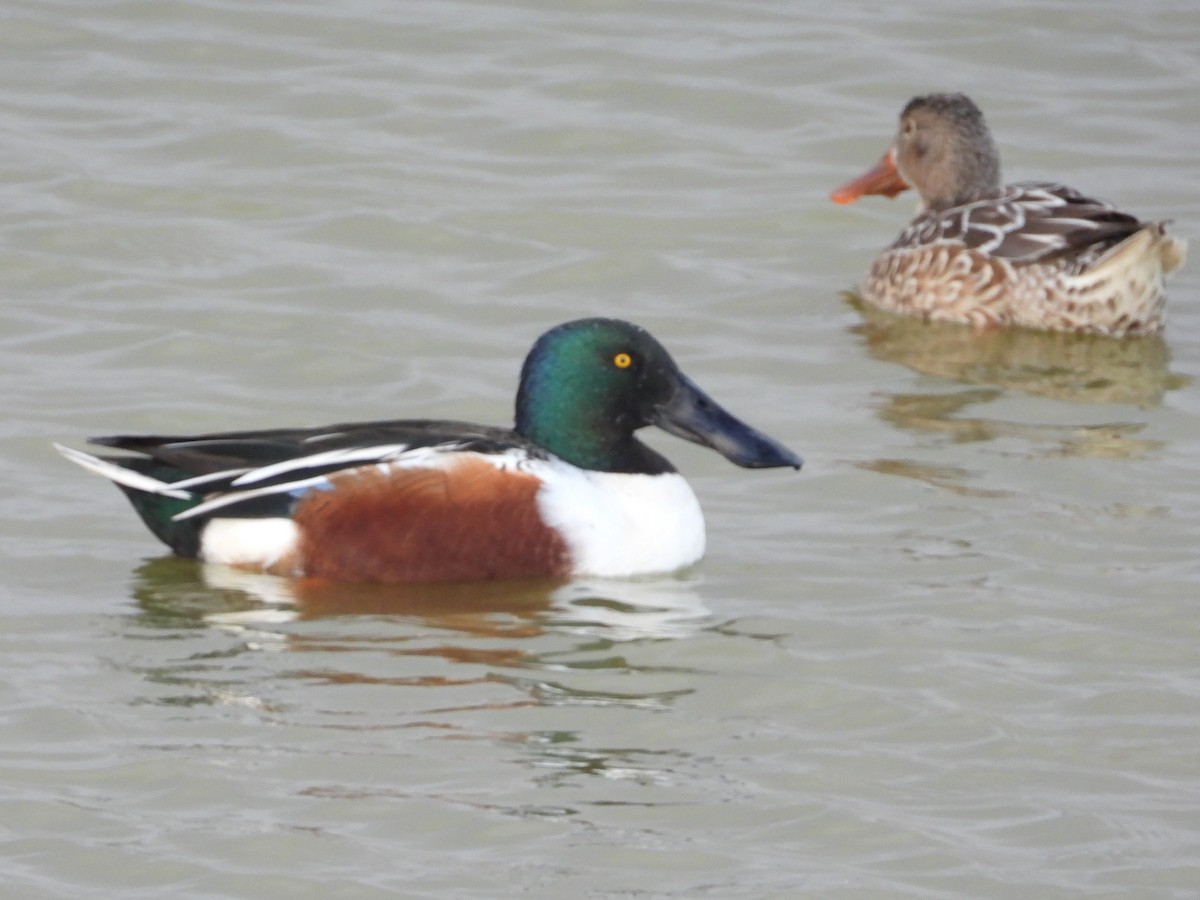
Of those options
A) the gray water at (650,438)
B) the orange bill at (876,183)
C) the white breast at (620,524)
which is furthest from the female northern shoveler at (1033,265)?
the white breast at (620,524)

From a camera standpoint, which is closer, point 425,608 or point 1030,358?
point 425,608

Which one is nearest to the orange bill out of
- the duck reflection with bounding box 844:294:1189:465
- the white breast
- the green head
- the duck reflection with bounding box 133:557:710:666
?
the duck reflection with bounding box 844:294:1189:465

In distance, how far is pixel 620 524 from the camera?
8086 millimetres

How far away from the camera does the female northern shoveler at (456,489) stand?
794 cm

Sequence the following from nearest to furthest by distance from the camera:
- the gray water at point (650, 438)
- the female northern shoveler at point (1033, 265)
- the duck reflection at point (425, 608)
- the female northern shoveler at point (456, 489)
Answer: the gray water at point (650, 438), the duck reflection at point (425, 608), the female northern shoveler at point (456, 489), the female northern shoveler at point (1033, 265)

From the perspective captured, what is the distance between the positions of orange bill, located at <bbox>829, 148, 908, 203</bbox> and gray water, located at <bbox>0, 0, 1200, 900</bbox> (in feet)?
0.76

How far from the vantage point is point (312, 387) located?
998cm

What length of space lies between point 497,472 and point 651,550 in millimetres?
541

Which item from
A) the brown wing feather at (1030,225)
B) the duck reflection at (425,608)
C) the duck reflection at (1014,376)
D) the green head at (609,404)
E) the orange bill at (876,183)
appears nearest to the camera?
the duck reflection at (425,608)

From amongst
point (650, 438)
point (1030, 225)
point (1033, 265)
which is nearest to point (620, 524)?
point (650, 438)

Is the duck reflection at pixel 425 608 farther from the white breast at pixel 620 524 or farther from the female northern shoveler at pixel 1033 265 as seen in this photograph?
the female northern shoveler at pixel 1033 265

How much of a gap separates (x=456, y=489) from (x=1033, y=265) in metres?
4.39

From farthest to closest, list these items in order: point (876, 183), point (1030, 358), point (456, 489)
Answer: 1. point (876, 183)
2. point (1030, 358)
3. point (456, 489)

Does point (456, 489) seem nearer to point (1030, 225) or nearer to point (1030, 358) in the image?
point (1030, 358)
